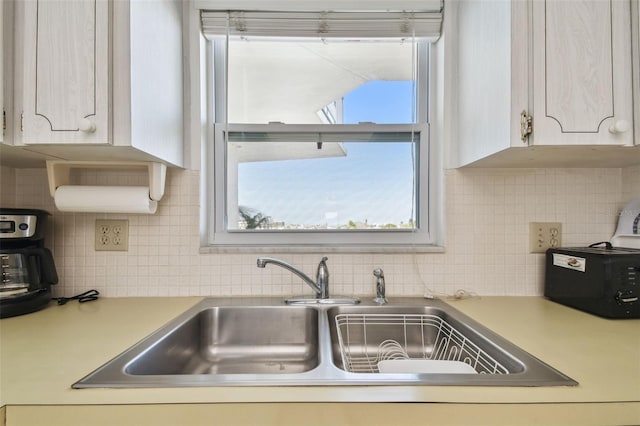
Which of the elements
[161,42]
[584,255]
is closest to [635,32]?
[584,255]

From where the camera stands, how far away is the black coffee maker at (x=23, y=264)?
0.99m

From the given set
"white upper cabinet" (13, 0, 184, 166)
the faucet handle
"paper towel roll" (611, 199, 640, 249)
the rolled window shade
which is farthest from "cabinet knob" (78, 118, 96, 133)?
"paper towel roll" (611, 199, 640, 249)

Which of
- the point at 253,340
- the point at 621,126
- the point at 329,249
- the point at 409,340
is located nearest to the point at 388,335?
the point at 409,340

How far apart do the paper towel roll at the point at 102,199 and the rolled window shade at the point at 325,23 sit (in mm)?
720

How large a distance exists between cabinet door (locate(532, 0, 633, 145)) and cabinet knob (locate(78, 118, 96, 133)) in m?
1.21

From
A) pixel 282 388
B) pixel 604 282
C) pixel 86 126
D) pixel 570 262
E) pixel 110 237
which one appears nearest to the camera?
pixel 282 388

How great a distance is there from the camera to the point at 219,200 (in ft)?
4.46

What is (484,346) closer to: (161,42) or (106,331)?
(106,331)

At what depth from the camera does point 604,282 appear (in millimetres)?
974

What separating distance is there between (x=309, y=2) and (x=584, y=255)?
4.48 ft

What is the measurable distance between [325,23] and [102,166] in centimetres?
103

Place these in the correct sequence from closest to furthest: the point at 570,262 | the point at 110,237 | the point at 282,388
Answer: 1. the point at 282,388
2. the point at 570,262
3. the point at 110,237

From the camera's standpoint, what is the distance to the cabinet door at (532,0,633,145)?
2.94 feet

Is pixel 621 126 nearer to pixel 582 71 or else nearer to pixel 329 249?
pixel 582 71
